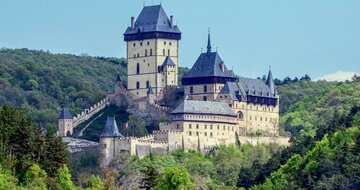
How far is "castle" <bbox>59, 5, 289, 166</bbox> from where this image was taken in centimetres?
13050

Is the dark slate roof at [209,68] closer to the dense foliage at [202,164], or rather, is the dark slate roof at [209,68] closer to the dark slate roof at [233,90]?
the dark slate roof at [233,90]

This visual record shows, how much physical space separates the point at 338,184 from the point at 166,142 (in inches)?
717

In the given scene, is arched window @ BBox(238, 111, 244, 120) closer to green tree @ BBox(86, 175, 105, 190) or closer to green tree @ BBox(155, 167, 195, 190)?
green tree @ BBox(86, 175, 105, 190)

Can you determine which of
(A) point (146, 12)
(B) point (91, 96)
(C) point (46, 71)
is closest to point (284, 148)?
(A) point (146, 12)

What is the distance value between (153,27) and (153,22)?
15.4 inches

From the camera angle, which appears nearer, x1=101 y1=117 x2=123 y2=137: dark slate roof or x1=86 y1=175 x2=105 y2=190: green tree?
x1=86 y1=175 x2=105 y2=190: green tree

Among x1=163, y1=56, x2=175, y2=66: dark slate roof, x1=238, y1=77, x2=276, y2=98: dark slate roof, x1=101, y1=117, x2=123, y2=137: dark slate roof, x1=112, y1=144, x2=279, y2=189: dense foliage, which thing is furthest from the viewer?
x1=238, y1=77, x2=276, y2=98: dark slate roof

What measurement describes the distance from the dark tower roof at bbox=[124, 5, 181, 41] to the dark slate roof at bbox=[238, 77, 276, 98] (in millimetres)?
5887

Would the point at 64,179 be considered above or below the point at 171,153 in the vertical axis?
below

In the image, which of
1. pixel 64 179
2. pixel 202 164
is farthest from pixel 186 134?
pixel 64 179

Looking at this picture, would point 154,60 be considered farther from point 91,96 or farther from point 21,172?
point 21,172

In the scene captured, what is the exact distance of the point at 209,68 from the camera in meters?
136

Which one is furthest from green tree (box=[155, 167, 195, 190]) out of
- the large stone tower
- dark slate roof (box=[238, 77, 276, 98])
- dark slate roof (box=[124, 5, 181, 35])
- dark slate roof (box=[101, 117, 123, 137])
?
dark slate roof (box=[124, 5, 181, 35])

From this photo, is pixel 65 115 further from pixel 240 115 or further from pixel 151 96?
pixel 240 115
